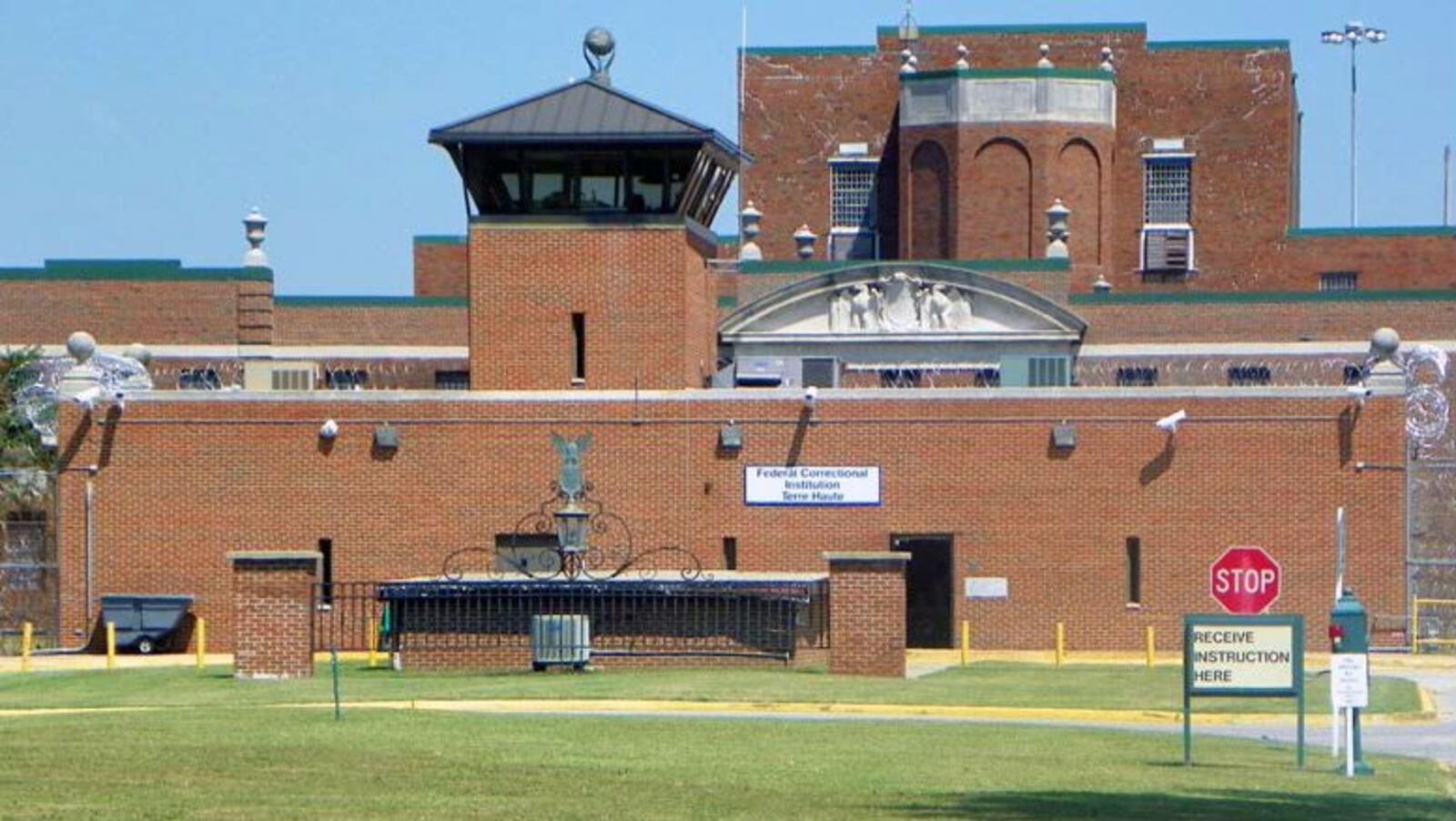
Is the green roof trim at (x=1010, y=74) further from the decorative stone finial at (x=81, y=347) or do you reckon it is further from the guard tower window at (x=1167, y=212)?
the decorative stone finial at (x=81, y=347)

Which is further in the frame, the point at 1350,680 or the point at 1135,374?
the point at 1135,374

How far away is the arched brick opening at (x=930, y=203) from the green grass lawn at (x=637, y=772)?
47783 millimetres

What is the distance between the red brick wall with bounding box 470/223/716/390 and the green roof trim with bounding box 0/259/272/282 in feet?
67.6

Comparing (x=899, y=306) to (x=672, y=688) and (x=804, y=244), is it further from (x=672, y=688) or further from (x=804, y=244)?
(x=672, y=688)

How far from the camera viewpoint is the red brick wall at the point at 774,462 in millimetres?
51656

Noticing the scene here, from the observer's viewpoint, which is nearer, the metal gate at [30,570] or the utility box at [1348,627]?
the utility box at [1348,627]

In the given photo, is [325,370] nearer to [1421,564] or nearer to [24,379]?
[24,379]

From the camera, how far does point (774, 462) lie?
52.8 m

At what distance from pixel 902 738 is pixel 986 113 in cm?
4985

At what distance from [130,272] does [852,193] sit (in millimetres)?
21571

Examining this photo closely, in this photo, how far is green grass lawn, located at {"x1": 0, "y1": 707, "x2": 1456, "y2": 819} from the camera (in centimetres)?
2073

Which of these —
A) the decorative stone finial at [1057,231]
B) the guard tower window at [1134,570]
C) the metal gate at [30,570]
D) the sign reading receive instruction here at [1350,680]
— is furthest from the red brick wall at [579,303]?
the sign reading receive instruction here at [1350,680]

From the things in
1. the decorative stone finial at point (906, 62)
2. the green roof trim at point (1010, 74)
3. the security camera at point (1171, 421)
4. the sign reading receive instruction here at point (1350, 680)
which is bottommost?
the sign reading receive instruction here at point (1350, 680)

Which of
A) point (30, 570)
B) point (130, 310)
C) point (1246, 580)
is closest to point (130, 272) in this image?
point (130, 310)
